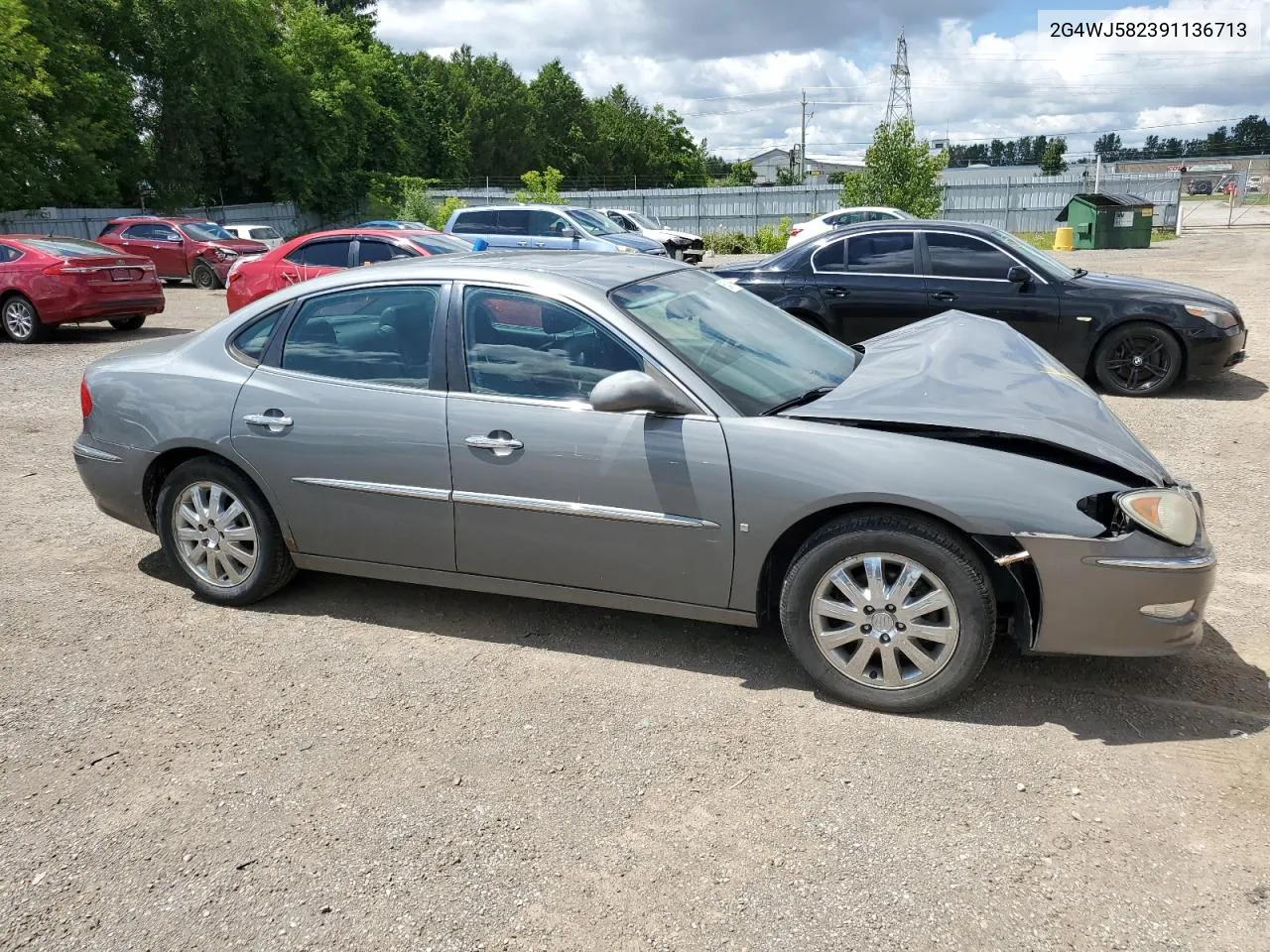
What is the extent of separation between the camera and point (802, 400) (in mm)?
3939

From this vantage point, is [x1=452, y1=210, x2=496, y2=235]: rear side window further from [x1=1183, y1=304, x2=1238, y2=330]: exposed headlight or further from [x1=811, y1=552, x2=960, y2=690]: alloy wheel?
[x1=811, y1=552, x2=960, y2=690]: alloy wheel

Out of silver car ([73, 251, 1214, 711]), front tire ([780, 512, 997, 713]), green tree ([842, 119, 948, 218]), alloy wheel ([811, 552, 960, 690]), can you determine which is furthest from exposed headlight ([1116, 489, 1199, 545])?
green tree ([842, 119, 948, 218])

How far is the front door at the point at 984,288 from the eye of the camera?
8.82m

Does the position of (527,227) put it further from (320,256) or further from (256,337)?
(256,337)

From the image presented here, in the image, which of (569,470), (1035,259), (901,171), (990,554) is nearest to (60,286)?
(1035,259)

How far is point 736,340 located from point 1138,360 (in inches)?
240

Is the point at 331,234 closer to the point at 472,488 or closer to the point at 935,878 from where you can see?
the point at 472,488

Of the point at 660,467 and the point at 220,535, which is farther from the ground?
the point at 660,467

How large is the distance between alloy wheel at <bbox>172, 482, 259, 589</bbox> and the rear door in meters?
8.72

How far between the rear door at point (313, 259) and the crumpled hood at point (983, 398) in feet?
31.9

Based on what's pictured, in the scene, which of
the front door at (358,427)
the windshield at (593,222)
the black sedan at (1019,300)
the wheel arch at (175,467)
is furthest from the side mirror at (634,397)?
the windshield at (593,222)

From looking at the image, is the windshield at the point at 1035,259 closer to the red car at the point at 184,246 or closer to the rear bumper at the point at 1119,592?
the rear bumper at the point at 1119,592

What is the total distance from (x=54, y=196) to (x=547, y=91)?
60936mm

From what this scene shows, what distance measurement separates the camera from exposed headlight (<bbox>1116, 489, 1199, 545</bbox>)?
329 cm
